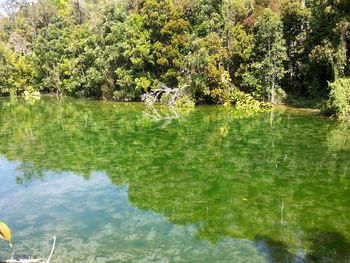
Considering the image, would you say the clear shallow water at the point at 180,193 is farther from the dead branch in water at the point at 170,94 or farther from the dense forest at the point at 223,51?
the dead branch in water at the point at 170,94

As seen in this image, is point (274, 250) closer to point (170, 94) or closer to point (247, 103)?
point (247, 103)

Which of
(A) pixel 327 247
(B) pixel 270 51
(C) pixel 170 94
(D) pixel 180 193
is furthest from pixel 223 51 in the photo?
(A) pixel 327 247

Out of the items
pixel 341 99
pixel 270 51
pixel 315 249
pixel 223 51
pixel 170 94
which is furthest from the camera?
pixel 170 94

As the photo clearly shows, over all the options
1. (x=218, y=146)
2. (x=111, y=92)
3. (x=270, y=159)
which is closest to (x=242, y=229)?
(x=270, y=159)

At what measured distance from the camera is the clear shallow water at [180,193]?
7.40 metres

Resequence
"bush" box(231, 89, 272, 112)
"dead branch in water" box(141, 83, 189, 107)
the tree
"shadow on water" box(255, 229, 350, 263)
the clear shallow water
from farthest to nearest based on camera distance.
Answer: "dead branch in water" box(141, 83, 189, 107) → the tree → "bush" box(231, 89, 272, 112) → the clear shallow water → "shadow on water" box(255, 229, 350, 263)

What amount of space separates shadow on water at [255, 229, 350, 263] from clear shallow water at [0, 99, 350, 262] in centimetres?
2

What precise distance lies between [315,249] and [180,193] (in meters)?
4.09

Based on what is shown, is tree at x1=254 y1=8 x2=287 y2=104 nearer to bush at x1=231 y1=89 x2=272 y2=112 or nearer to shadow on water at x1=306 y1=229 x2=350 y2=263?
bush at x1=231 y1=89 x2=272 y2=112

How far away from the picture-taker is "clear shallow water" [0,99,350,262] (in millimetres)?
7402

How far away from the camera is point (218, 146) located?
16.0 metres

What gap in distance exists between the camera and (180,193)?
10430 mm

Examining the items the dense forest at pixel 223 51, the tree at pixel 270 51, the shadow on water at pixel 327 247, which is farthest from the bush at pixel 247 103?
the shadow on water at pixel 327 247

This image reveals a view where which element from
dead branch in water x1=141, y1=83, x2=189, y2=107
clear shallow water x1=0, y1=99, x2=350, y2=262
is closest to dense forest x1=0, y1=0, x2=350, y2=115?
dead branch in water x1=141, y1=83, x2=189, y2=107
